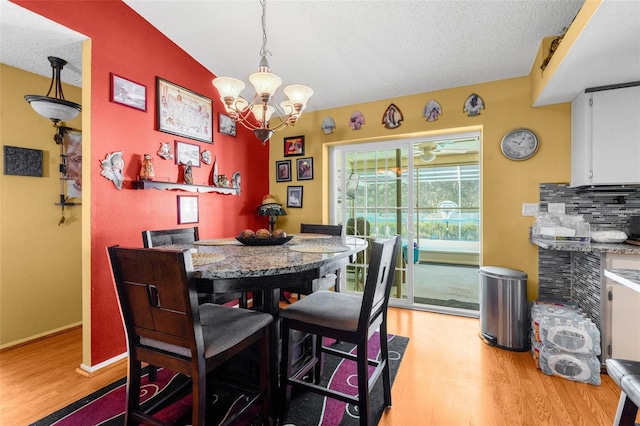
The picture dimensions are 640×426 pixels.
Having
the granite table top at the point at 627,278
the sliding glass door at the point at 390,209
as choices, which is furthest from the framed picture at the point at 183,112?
the granite table top at the point at 627,278

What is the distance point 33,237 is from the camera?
264 centimetres

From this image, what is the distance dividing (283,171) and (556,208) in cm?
303

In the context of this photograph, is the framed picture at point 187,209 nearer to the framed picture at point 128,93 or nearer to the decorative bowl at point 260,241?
the framed picture at point 128,93

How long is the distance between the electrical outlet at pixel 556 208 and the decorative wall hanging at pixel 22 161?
15.4 feet

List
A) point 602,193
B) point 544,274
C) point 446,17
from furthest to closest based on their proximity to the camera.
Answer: point 544,274, point 602,193, point 446,17

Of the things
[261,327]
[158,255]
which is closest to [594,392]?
[261,327]

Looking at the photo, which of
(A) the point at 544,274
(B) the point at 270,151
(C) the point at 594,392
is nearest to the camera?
(C) the point at 594,392

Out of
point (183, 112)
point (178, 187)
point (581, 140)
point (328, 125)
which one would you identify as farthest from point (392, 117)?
point (178, 187)

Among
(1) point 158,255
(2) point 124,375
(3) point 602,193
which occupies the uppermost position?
(3) point 602,193

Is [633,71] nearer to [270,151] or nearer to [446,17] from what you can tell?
[446,17]

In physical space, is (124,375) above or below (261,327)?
below

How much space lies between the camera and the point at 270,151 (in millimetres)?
4094

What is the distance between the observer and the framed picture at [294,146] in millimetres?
3857

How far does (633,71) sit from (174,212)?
12.4 feet
